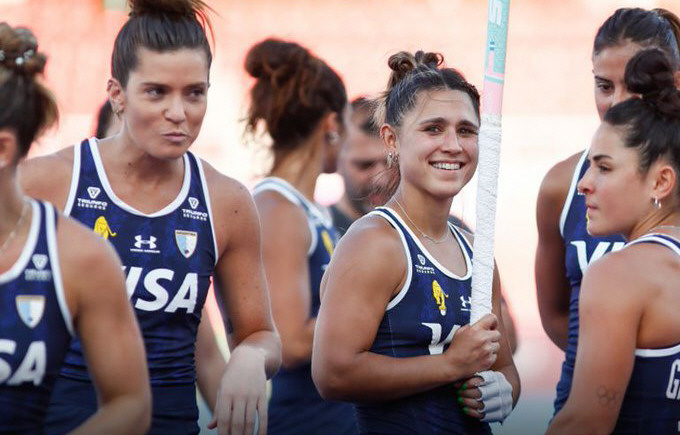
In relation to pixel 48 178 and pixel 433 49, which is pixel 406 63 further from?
pixel 433 49

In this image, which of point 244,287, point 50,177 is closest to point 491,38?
point 244,287

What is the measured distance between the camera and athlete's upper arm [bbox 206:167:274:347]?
11.3ft

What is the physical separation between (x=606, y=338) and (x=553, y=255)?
1205 millimetres

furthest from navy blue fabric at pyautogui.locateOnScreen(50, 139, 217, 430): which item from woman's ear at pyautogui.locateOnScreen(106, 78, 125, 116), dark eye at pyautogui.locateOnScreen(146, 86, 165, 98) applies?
dark eye at pyautogui.locateOnScreen(146, 86, 165, 98)

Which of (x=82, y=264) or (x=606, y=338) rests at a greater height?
(x=82, y=264)

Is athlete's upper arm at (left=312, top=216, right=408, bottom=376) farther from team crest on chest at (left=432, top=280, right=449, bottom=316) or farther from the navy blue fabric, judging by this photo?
the navy blue fabric

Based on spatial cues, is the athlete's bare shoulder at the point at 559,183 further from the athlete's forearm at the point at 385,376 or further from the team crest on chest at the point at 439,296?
the athlete's forearm at the point at 385,376

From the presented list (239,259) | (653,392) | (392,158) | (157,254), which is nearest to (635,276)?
(653,392)

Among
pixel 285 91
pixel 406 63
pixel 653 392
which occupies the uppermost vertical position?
pixel 406 63

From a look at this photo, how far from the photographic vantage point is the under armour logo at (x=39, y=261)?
2.56 metres

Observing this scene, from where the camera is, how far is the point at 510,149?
10.2 meters

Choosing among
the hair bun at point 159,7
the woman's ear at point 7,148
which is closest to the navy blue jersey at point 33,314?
the woman's ear at point 7,148

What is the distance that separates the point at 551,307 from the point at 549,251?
0.78ft

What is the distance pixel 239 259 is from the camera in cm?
348
